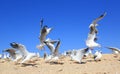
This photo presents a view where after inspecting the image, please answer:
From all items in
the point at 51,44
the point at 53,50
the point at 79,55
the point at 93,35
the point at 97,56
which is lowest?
the point at 79,55

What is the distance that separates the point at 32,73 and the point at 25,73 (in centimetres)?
31

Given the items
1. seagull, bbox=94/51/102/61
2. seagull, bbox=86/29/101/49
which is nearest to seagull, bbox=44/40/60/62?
seagull, bbox=86/29/101/49

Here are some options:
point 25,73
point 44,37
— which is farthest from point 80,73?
point 44,37

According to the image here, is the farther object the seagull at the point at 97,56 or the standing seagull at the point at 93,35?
the seagull at the point at 97,56

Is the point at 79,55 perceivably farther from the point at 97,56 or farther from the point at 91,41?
the point at 97,56

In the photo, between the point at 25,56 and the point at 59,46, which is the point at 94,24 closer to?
the point at 59,46

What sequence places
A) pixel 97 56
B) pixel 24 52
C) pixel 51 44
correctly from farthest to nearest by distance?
pixel 97 56 → pixel 51 44 → pixel 24 52

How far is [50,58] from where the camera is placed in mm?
18469

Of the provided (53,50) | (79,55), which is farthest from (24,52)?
(79,55)

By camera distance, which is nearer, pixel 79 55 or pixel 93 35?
pixel 79 55

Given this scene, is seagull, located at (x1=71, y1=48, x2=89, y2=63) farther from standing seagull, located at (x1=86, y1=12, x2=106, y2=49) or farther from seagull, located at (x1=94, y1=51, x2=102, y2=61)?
seagull, located at (x1=94, y1=51, x2=102, y2=61)

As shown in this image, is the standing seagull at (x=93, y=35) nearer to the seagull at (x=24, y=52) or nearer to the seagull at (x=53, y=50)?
the seagull at (x=53, y=50)

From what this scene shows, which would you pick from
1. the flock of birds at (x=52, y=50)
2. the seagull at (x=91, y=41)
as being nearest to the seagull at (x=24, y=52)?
the flock of birds at (x=52, y=50)

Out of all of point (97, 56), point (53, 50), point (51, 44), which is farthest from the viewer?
point (97, 56)
